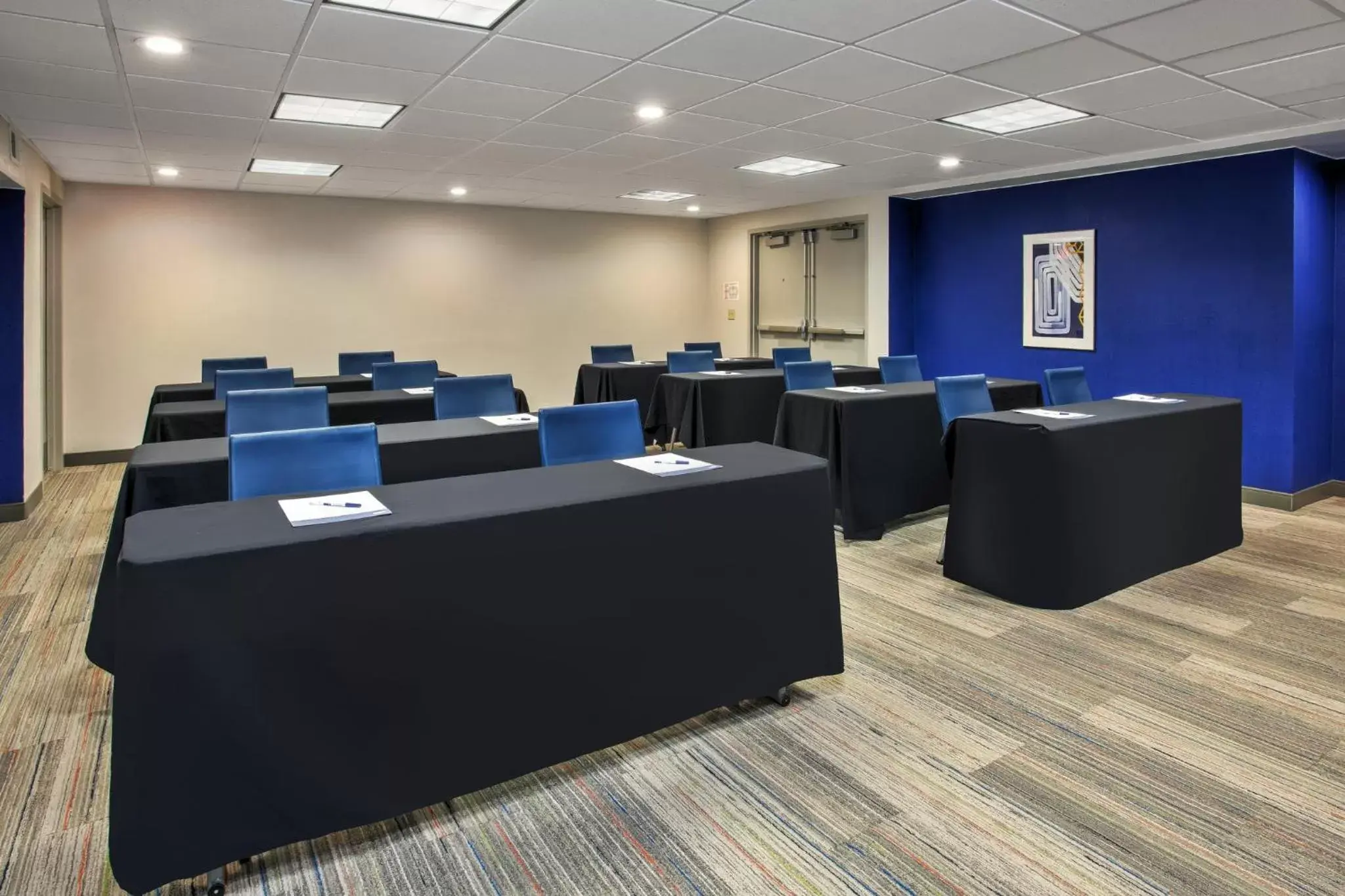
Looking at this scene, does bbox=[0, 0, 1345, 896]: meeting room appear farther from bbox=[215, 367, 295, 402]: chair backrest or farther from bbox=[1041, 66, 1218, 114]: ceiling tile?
bbox=[215, 367, 295, 402]: chair backrest

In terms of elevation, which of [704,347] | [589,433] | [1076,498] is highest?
[704,347]

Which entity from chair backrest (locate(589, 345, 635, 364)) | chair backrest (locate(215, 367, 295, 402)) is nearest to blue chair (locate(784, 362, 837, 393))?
chair backrest (locate(589, 345, 635, 364))

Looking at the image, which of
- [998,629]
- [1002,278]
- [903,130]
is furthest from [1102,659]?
[1002,278]

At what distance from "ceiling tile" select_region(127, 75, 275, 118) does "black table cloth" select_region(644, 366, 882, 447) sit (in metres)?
3.33

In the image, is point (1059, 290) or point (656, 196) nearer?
point (1059, 290)

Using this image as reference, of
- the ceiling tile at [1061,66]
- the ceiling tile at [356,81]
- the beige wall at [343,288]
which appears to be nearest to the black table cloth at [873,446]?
the ceiling tile at [1061,66]

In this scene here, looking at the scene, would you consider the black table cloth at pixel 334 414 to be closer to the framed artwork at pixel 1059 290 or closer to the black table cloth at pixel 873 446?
the black table cloth at pixel 873 446

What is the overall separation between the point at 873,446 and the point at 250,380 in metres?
3.96

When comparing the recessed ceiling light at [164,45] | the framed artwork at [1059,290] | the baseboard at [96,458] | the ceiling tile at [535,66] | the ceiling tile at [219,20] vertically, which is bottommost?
the baseboard at [96,458]

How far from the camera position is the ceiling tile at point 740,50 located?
3.59 m

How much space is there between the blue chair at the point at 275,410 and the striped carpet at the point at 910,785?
3.59ft

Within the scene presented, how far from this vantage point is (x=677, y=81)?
433 cm

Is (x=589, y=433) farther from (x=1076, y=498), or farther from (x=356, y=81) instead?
(x=356, y=81)

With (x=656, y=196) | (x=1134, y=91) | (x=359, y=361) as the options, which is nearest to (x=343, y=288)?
(x=359, y=361)
